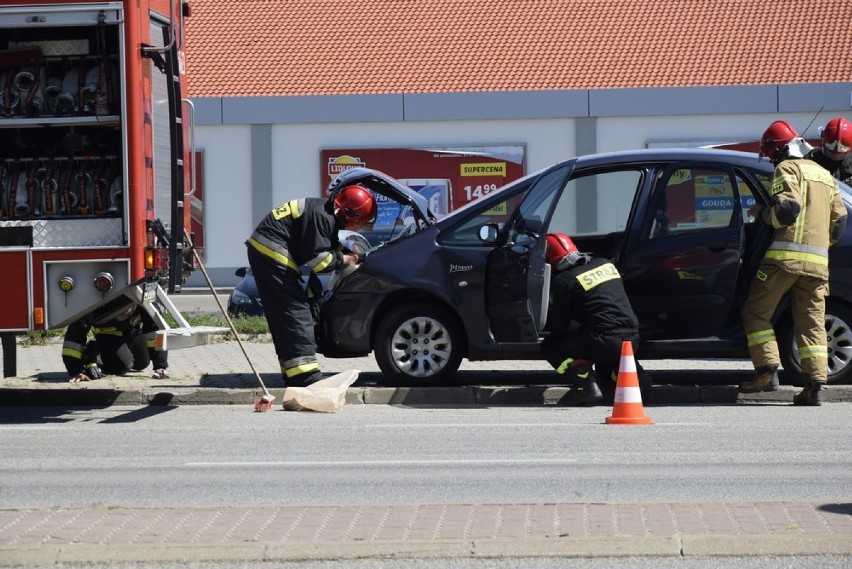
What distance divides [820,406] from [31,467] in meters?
5.74

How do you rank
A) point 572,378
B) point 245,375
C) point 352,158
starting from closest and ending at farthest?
point 572,378 < point 245,375 < point 352,158

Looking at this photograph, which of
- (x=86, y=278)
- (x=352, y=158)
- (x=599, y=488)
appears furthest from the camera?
(x=352, y=158)

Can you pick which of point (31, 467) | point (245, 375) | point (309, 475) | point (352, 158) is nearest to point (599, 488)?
point (309, 475)

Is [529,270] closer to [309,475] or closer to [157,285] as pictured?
[157,285]

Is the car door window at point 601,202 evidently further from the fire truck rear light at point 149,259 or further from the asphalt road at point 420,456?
the fire truck rear light at point 149,259

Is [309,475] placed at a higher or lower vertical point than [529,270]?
lower

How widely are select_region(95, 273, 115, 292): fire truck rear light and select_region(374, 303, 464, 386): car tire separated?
2.38m

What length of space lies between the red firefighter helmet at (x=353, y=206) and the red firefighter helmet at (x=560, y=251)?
139 cm

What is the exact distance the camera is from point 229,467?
778cm

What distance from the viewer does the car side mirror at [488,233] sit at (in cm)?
1098

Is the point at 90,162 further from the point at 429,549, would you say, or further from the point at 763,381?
the point at 429,549

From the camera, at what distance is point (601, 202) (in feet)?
38.6

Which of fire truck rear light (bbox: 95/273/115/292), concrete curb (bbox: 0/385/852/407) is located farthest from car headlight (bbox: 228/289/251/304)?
fire truck rear light (bbox: 95/273/115/292)

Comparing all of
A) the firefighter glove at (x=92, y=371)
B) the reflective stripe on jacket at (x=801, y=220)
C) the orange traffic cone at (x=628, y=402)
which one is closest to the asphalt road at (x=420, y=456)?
the orange traffic cone at (x=628, y=402)
